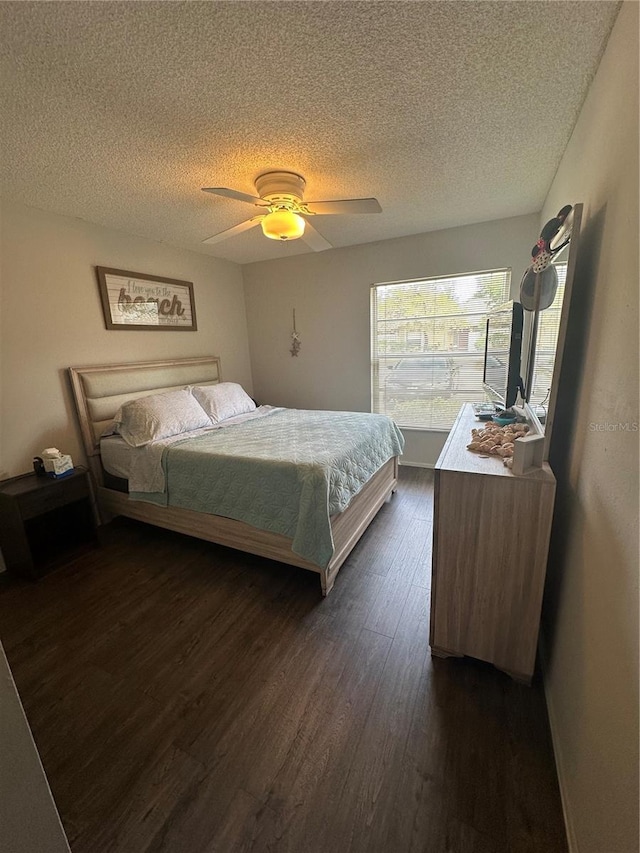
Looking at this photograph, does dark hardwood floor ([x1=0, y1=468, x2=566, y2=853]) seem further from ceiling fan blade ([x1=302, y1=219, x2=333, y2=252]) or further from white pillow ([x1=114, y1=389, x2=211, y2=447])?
ceiling fan blade ([x1=302, y1=219, x2=333, y2=252])

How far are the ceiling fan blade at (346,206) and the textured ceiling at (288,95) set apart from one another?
21cm

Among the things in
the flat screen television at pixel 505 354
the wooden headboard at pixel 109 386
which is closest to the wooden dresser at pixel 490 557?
the flat screen television at pixel 505 354

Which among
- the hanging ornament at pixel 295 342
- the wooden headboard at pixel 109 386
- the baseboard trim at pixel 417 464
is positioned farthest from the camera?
the hanging ornament at pixel 295 342

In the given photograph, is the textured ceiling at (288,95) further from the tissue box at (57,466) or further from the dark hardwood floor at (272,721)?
the dark hardwood floor at (272,721)

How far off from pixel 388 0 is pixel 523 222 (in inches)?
101

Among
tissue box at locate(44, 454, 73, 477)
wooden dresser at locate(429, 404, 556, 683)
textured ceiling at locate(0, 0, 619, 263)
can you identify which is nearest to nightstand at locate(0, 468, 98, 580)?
tissue box at locate(44, 454, 73, 477)

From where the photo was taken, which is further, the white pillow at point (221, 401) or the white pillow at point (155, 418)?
the white pillow at point (221, 401)

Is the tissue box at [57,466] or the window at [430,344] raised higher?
the window at [430,344]

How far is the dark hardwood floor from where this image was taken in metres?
1.01

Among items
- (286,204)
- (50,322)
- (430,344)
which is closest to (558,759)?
(286,204)

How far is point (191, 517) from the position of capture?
7.69ft

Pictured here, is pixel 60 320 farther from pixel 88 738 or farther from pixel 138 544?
pixel 88 738

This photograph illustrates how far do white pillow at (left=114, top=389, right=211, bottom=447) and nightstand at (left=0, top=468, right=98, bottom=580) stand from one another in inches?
16.7

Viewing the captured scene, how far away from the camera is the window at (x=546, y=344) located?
1312 mm
